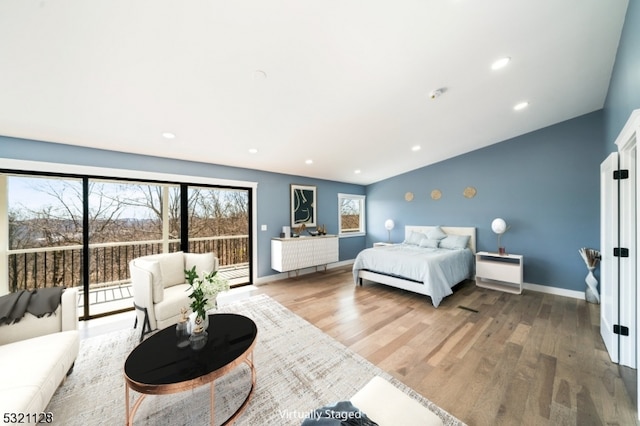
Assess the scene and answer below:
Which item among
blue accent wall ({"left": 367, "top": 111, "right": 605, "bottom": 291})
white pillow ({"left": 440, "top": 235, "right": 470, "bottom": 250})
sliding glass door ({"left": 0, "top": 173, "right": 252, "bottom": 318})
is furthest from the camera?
white pillow ({"left": 440, "top": 235, "right": 470, "bottom": 250})

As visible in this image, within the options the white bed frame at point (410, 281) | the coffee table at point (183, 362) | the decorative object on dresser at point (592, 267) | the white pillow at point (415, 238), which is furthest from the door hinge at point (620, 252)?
the coffee table at point (183, 362)

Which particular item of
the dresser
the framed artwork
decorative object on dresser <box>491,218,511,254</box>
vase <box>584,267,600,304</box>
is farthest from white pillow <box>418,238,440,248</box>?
the framed artwork

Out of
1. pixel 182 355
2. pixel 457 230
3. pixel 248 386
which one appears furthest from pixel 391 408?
pixel 457 230

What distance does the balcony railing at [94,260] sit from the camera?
2.89 m

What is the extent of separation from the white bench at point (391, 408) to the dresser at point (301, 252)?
141 inches

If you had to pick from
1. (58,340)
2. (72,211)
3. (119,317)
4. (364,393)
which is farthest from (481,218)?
(72,211)

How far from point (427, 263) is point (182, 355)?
3296 millimetres

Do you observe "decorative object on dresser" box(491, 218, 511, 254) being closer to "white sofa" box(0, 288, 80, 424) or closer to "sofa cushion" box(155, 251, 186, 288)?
"sofa cushion" box(155, 251, 186, 288)

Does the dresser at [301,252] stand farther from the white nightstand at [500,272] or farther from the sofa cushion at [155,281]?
the white nightstand at [500,272]

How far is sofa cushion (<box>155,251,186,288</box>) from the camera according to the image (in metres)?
2.96

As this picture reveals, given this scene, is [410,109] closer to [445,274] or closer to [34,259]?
[445,274]

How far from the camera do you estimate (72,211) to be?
121 inches

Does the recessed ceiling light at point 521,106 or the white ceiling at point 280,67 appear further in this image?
the recessed ceiling light at point 521,106

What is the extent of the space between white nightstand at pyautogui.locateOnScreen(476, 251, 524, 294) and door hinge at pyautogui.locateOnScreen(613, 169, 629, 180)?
223 centimetres
